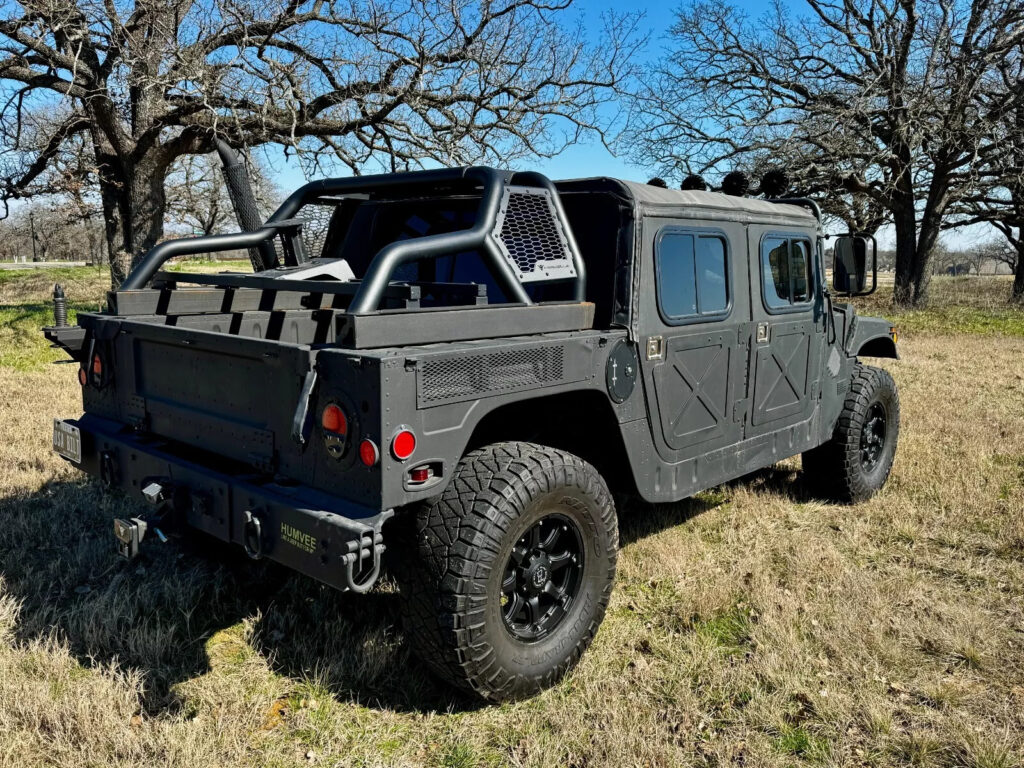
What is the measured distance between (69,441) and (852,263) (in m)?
4.27

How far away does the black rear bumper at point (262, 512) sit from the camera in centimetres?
266

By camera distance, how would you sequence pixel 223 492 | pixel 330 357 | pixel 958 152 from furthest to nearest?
pixel 958 152, pixel 223 492, pixel 330 357

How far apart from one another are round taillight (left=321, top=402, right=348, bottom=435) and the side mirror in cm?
335

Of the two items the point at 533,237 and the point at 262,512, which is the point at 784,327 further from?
the point at 262,512

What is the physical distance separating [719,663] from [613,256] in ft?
6.07

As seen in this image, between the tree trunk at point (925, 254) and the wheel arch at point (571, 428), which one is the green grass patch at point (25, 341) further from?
the tree trunk at point (925, 254)

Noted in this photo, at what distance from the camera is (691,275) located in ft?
13.4

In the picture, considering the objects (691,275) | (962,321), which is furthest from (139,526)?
(962,321)

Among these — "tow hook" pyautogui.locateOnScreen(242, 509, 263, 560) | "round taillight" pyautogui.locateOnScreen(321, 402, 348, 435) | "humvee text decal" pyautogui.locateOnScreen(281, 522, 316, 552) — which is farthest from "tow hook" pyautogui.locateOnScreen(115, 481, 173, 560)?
"round taillight" pyautogui.locateOnScreen(321, 402, 348, 435)

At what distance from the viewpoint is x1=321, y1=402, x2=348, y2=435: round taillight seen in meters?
2.78

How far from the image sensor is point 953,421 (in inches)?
309

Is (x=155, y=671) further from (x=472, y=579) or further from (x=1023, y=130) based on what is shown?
(x=1023, y=130)

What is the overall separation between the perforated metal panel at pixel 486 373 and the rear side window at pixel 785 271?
6.15 ft

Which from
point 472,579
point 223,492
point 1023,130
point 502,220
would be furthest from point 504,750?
point 1023,130
